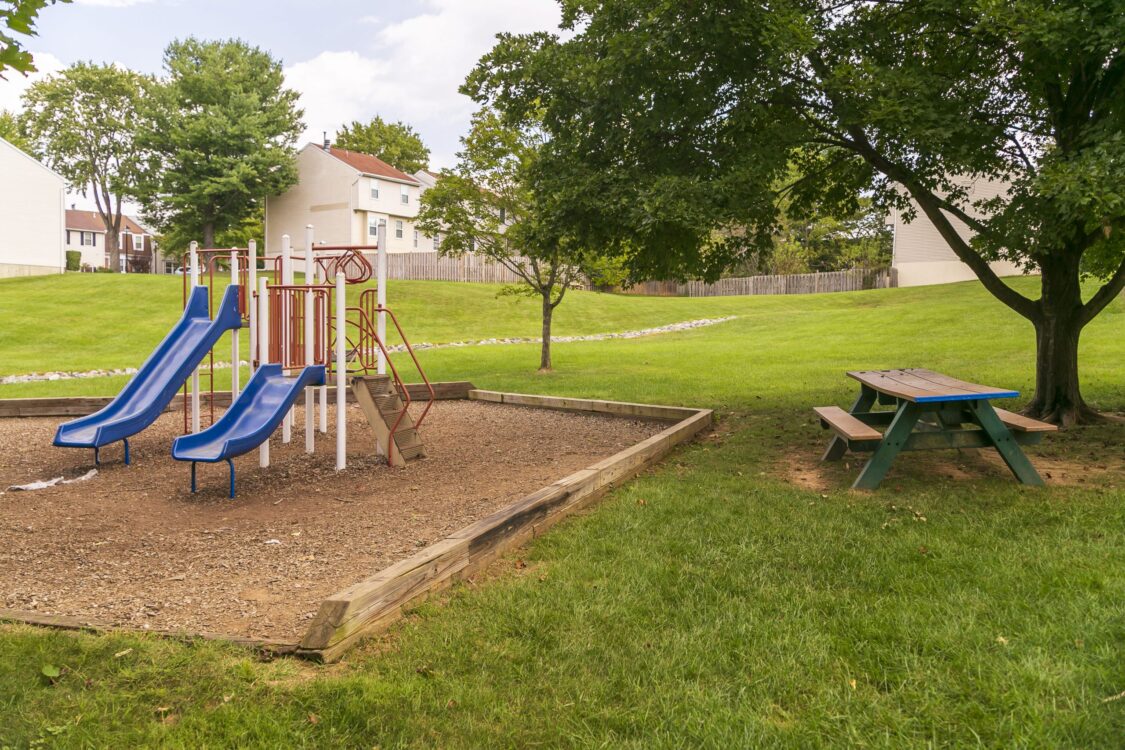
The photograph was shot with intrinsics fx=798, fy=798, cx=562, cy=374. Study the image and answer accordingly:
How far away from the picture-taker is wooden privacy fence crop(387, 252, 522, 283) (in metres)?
44.0

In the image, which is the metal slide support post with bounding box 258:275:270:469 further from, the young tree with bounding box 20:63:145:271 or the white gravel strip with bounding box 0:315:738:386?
the young tree with bounding box 20:63:145:271

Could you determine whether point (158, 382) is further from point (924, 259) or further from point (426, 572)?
point (924, 259)

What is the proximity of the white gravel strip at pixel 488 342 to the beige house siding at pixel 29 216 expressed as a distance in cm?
2831

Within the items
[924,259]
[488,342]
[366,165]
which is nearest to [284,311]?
[488,342]

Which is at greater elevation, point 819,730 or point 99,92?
point 99,92

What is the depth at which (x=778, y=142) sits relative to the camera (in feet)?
29.7

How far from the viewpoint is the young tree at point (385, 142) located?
6375 centimetres

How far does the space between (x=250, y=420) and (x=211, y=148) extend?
142 ft

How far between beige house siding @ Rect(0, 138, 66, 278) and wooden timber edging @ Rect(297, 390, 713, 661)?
44.0 meters

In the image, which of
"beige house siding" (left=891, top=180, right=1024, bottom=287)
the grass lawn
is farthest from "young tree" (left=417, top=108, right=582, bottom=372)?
"beige house siding" (left=891, top=180, right=1024, bottom=287)

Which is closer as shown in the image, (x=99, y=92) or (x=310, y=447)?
(x=310, y=447)

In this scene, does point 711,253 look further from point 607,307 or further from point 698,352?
point 607,307

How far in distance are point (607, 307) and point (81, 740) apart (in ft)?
112

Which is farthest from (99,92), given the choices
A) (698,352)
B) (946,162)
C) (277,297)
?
(946,162)
